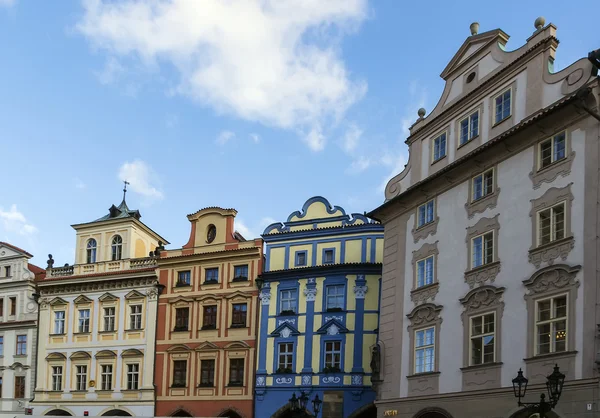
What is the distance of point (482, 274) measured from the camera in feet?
85.4

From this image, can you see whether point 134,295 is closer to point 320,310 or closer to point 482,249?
point 320,310

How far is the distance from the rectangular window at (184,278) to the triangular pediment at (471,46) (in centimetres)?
2076

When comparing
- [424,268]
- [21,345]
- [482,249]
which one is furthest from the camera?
[21,345]

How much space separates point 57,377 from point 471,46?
3267cm

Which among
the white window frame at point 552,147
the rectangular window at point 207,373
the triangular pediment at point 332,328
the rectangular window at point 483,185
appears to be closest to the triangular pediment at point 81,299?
the rectangular window at point 207,373

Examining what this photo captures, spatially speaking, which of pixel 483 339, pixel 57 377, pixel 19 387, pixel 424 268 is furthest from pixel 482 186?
pixel 19 387

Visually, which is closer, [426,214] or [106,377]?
[426,214]

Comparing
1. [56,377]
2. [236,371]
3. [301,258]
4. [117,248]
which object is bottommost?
[56,377]

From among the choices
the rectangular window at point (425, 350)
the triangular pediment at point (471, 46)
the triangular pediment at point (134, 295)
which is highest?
the triangular pediment at point (471, 46)

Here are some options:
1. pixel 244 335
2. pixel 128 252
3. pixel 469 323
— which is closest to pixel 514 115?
pixel 469 323

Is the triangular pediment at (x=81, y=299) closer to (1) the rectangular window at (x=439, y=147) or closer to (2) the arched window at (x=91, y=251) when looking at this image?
(2) the arched window at (x=91, y=251)

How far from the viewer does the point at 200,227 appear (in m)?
45.7

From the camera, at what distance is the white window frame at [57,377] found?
4760cm

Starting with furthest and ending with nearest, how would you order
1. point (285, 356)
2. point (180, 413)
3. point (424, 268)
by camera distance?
point (180, 413), point (285, 356), point (424, 268)
